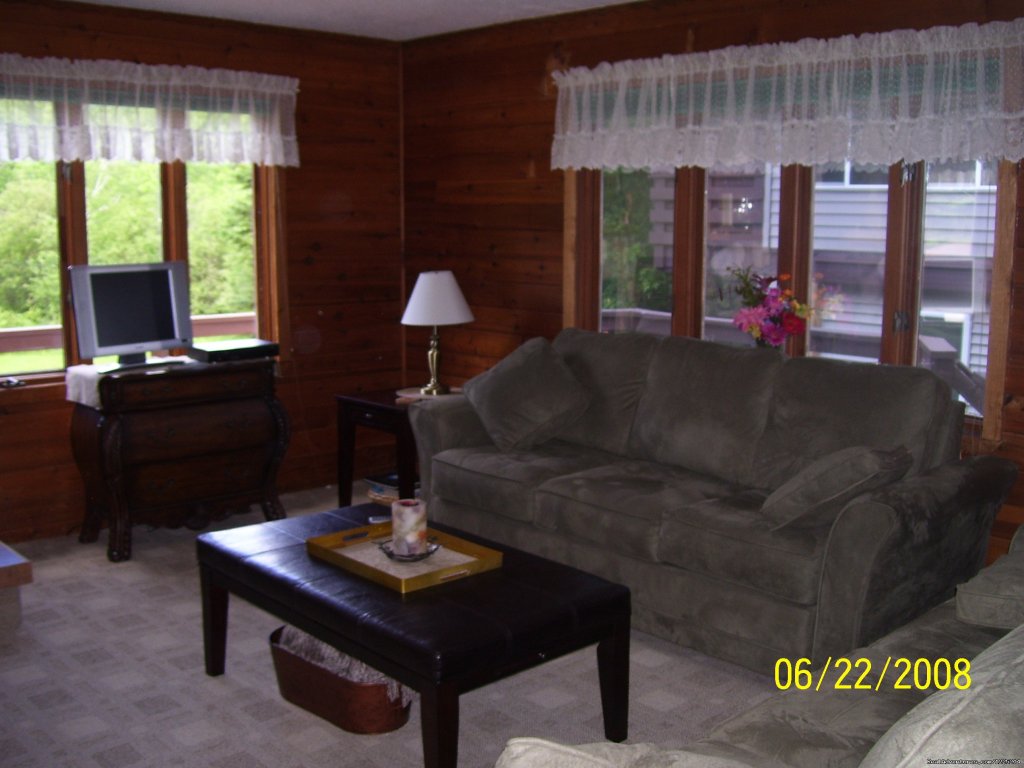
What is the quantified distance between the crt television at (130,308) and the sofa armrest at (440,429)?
1.23m

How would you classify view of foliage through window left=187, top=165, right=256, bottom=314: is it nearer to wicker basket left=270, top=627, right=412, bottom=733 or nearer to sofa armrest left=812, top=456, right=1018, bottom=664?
wicker basket left=270, top=627, right=412, bottom=733

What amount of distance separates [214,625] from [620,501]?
1390 millimetres

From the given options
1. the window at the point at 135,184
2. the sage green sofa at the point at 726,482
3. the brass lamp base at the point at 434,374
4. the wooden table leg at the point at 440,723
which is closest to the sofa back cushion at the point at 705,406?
the sage green sofa at the point at 726,482

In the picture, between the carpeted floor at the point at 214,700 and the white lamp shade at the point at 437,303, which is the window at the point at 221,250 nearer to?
the white lamp shade at the point at 437,303

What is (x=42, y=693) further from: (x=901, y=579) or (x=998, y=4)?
(x=998, y=4)

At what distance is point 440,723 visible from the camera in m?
2.58

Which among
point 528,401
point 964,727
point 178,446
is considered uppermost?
point 964,727

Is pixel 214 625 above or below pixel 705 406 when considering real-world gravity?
below

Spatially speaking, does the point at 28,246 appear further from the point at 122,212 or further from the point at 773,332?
the point at 773,332

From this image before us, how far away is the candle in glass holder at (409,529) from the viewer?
3.07 metres

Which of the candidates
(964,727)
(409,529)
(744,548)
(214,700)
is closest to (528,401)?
(744,548)

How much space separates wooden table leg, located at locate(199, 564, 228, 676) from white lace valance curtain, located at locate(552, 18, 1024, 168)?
8.45 ft

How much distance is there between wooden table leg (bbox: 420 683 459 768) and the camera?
2.57 metres
